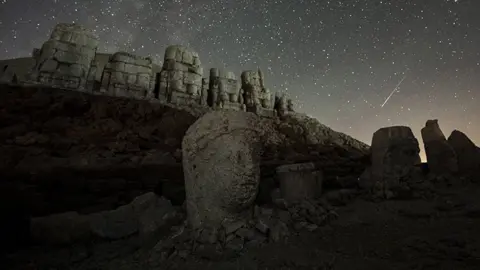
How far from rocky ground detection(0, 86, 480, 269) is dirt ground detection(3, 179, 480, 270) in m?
0.02

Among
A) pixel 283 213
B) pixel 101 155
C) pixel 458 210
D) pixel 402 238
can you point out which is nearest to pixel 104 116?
pixel 101 155

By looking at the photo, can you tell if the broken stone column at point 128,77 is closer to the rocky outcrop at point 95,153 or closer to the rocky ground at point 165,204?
the rocky outcrop at point 95,153

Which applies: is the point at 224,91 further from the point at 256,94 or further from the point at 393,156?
the point at 393,156

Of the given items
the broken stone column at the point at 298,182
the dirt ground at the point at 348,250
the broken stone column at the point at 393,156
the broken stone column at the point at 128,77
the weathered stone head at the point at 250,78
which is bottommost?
the dirt ground at the point at 348,250

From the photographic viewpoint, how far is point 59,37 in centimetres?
1492

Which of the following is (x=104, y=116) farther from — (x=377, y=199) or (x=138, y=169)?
(x=377, y=199)

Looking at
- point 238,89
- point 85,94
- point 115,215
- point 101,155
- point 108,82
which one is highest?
point 238,89

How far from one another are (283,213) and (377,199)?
3.55m

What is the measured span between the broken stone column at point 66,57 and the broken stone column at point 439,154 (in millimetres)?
16705

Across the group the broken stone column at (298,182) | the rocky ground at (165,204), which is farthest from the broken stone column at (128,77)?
the broken stone column at (298,182)

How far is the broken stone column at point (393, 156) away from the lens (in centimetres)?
772

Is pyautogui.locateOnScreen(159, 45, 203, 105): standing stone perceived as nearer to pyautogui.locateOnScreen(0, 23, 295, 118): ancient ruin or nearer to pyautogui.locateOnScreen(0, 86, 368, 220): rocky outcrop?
pyautogui.locateOnScreen(0, 23, 295, 118): ancient ruin

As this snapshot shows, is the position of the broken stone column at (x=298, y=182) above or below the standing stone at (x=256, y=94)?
below

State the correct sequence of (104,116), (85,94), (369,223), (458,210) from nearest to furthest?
(369,223)
(458,210)
(104,116)
(85,94)
